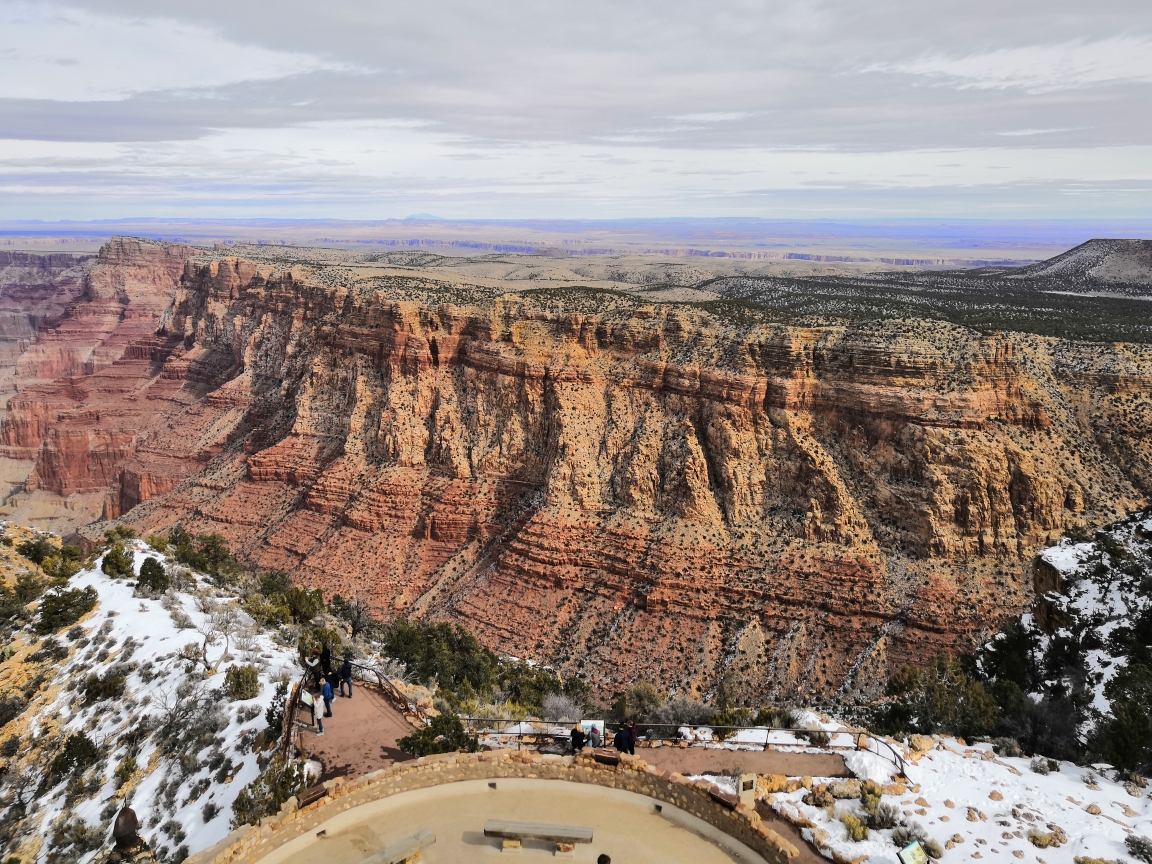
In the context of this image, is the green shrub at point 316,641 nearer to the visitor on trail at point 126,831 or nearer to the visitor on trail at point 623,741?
the visitor on trail at point 126,831

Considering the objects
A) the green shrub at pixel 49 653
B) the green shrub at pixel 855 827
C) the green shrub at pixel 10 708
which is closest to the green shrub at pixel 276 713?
the green shrub at pixel 10 708

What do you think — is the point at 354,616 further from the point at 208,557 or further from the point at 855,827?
the point at 855,827

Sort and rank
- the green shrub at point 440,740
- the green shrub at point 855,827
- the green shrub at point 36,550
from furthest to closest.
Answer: the green shrub at point 36,550 → the green shrub at point 440,740 → the green shrub at point 855,827

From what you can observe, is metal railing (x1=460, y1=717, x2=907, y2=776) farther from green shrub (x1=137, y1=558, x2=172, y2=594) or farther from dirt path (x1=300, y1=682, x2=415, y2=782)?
green shrub (x1=137, y1=558, x2=172, y2=594)

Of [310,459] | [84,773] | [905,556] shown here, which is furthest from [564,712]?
[310,459]

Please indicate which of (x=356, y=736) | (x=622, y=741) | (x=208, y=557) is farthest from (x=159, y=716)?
(x=208, y=557)

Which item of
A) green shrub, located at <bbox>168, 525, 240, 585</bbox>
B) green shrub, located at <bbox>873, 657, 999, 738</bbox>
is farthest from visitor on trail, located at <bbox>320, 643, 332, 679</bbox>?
green shrub, located at <bbox>168, 525, 240, 585</bbox>
